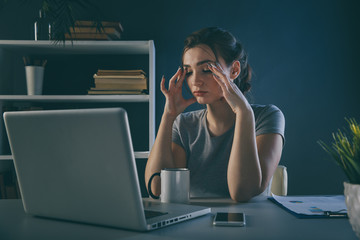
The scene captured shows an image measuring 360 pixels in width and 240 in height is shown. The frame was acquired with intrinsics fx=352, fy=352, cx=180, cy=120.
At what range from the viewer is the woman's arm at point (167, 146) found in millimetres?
1469

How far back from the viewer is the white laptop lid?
0.67m

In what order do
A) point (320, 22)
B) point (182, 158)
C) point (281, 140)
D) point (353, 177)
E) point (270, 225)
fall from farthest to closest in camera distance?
point (320, 22), point (182, 158), point (281, 140), point (270, 225), point (353, 177)

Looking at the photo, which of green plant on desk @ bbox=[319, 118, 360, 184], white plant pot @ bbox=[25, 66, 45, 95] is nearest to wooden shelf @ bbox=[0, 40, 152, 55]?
white plant pot @ bbox=[25, 66, 45, 95]

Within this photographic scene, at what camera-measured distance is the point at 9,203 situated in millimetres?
1126

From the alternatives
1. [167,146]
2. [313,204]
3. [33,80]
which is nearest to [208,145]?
[167,146]

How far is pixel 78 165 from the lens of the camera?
75 centimetres

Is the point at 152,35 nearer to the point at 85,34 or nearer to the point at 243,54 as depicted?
the point at 85,34

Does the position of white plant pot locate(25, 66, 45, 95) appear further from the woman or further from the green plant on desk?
the green plant on desk

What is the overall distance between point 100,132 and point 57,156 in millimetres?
156

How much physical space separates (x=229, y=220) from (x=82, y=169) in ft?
1.14

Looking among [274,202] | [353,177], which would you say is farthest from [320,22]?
[353,177]

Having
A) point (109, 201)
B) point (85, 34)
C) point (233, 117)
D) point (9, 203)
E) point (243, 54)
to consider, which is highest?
point (85, 34)

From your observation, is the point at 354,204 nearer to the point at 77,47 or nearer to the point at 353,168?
the point at 353,168

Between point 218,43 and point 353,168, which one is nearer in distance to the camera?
point 353,168
